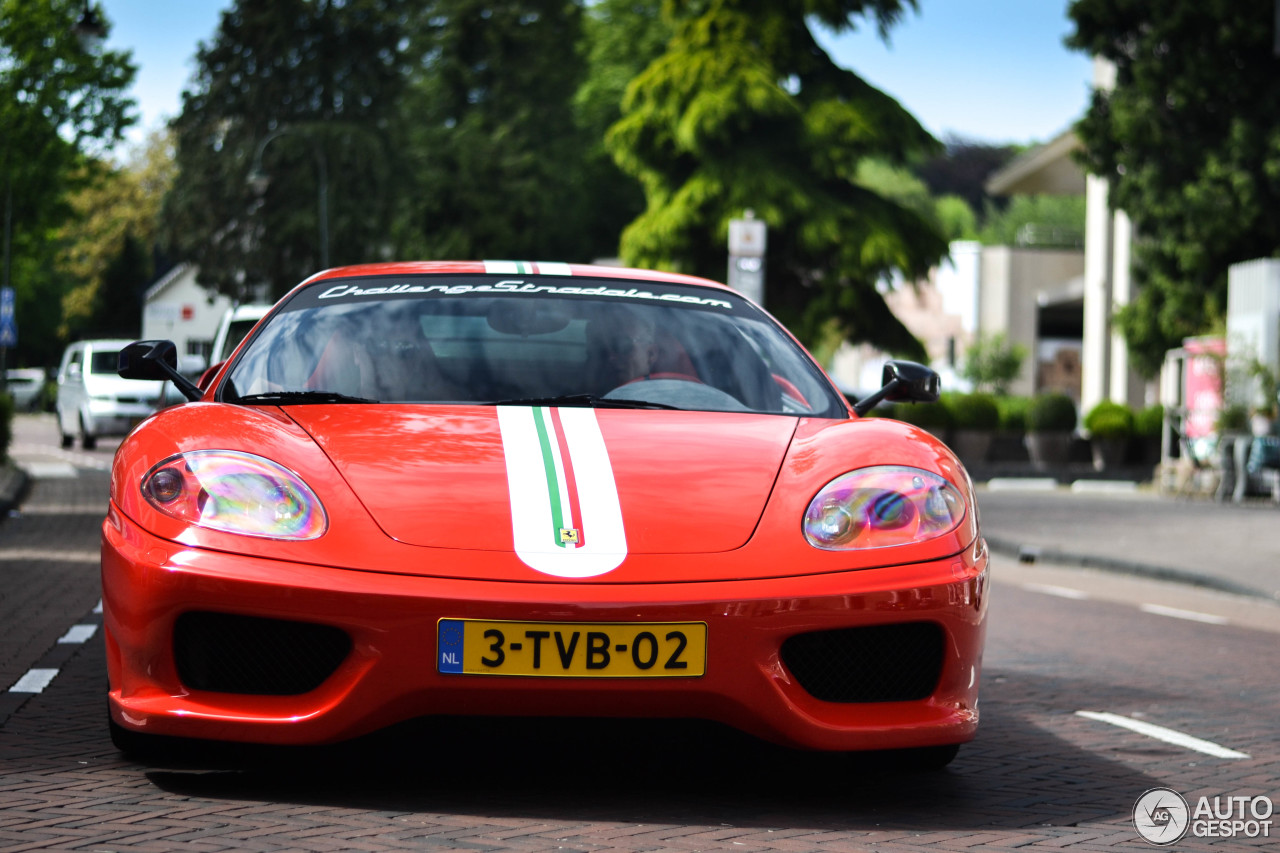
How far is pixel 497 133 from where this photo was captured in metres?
52.2

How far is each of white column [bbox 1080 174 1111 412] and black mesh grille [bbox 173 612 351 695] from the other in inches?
1520

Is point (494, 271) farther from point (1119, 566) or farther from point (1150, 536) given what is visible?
point (1150, 536)

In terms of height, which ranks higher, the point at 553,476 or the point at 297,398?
the point at 297,398

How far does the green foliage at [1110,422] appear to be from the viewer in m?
31.0

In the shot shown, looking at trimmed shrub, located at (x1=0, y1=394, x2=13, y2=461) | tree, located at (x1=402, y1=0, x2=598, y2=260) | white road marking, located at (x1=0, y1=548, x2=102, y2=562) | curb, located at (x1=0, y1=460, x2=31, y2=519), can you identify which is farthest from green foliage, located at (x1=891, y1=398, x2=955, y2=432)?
tree, located at (x1=402, y1=0, x2=598, y2=260)

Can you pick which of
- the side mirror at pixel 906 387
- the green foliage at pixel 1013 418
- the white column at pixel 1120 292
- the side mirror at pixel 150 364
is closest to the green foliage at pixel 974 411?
the green foliage at pixel 1013 418

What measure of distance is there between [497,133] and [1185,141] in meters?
26.0

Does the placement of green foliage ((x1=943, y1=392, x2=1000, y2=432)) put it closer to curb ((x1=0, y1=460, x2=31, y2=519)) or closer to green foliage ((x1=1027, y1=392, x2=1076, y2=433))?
green foliage ((x1=1027, y1=392, x2=1076, y2=433))

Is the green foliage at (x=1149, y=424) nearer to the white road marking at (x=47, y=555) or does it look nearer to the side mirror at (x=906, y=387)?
the white road marking at (x=47, y=555)

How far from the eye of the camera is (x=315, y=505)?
3.87m

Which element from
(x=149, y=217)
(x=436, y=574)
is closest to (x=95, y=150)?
(x=436, y=574)

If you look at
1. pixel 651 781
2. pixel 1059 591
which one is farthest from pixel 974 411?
pixel 651 781

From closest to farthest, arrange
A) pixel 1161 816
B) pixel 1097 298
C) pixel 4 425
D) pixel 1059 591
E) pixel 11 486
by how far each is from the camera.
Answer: pixel 1161 816
pixel 1059 591
pixel 11 486
pixel 4 425
pixel 1097 298

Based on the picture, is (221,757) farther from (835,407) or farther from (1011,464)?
(1011,464)
